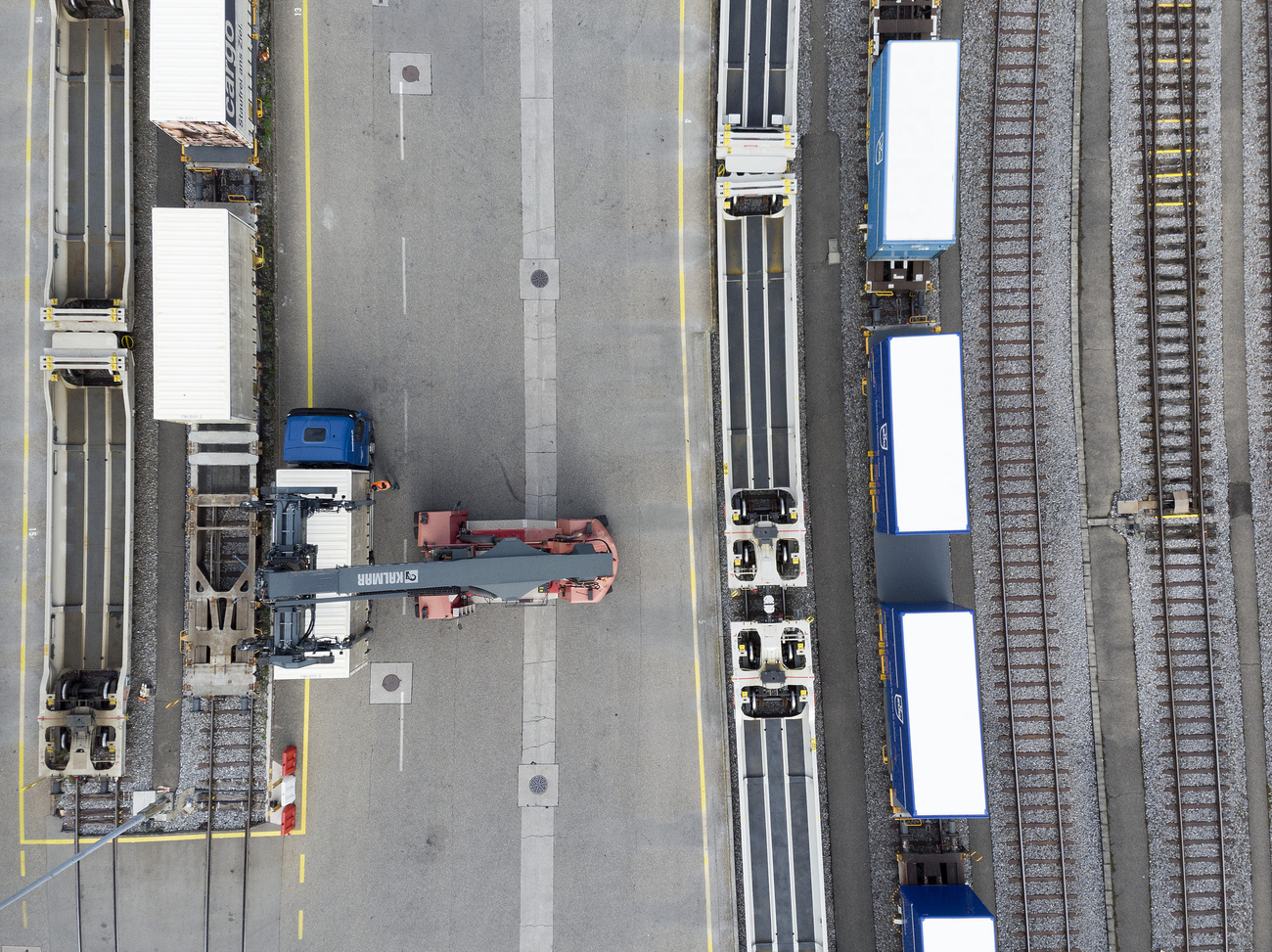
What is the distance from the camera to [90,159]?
15484 millimetres

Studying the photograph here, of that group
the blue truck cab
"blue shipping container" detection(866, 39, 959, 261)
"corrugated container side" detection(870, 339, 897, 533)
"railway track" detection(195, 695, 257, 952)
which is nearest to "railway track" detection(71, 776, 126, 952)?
"railway track" detection(195, 695, 257, 952)

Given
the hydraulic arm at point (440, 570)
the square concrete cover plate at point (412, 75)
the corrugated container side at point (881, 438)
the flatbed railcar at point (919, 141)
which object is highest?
the square concrete cover plate at point (412, 75)

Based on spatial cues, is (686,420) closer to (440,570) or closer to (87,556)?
(440,570)

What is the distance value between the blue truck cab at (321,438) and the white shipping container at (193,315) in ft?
4.75

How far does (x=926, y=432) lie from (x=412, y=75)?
51.2ft

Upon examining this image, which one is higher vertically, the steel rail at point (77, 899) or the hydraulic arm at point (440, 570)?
Answer: the hydraulic arm at point (440, 570)

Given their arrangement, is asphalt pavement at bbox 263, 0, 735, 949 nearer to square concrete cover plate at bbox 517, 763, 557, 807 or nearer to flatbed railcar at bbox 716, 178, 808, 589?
square concrete cover plate at bbox 517, 763, 557, 807

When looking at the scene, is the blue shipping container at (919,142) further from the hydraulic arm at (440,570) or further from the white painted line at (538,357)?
the hydraulic arm at (440,570)

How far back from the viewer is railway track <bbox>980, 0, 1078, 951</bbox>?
15.4 meters

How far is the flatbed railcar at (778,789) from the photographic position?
15039 millimetres

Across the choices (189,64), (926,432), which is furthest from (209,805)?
(926,432)

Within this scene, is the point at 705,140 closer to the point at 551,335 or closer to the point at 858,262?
the point at 858,262

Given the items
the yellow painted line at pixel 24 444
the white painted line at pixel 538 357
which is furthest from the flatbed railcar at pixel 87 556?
the white painted line at pixel 538 357

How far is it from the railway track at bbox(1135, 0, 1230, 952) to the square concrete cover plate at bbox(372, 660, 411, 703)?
18997 mm
